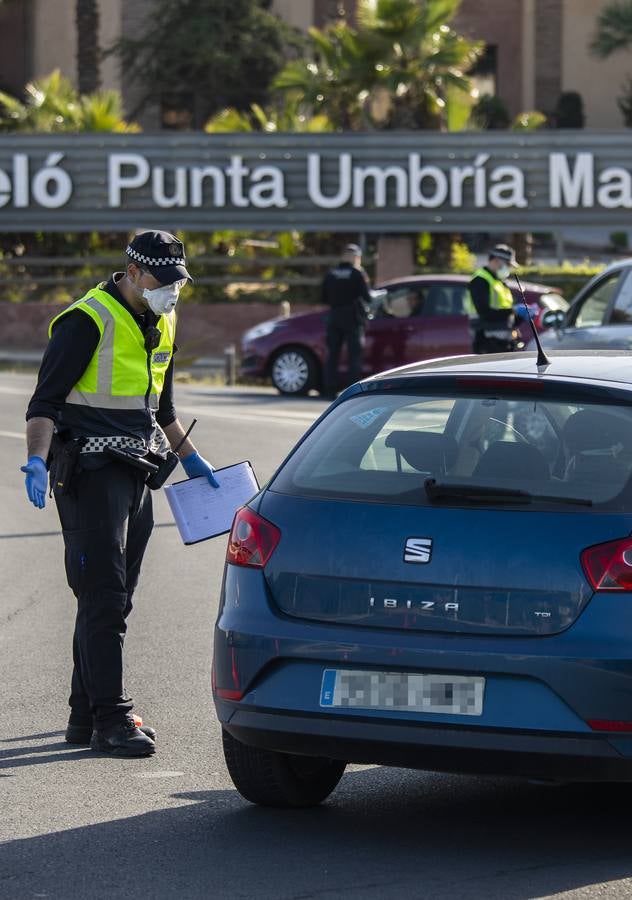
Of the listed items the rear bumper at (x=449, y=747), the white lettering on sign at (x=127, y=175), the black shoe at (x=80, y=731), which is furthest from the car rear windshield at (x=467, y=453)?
the white lettering on sign at (x=127, y=175)

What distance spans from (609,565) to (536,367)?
0.92 meters

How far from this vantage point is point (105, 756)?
6266 millimetres

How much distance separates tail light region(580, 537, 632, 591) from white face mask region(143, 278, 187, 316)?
2.03 m

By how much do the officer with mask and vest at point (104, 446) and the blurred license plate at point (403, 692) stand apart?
1434mm

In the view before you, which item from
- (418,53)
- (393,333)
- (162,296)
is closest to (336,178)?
(418,53)

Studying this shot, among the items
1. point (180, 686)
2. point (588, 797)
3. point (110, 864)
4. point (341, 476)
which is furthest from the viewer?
point (180, 686)

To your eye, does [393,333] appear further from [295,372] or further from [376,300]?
[295,372]

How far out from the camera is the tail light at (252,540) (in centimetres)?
522

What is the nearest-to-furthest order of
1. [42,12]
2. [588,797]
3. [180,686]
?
[588,797], [180,686], [42,12]

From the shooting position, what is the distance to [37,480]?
19.7 feet

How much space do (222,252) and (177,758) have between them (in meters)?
25.5

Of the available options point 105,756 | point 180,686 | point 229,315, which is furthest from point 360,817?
point 229,315

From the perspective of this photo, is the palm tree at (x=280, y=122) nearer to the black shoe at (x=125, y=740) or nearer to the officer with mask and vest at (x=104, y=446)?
the officer with mask and vest at (x=104, y=446)

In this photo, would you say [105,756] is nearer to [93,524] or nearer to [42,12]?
[93,524]
